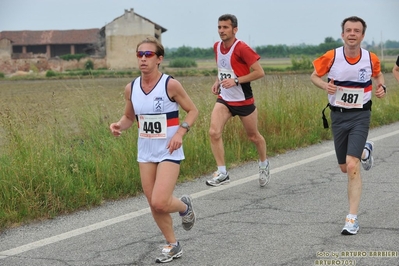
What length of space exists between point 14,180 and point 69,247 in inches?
64.2

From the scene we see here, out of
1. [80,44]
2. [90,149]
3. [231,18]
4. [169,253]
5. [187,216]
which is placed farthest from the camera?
[80,44]

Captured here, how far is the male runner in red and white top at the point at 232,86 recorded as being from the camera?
8289mm

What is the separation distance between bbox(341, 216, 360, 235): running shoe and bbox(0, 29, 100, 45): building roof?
82.1 meters

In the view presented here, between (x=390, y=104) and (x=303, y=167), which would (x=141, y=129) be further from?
(x=390, y=104)

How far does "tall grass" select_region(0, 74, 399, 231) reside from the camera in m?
7.17

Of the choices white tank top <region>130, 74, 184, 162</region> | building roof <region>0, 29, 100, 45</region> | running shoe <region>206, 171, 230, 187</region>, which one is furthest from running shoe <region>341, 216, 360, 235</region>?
building roof <region>0, 29, 100, 45</region>

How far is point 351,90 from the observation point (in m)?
6.53

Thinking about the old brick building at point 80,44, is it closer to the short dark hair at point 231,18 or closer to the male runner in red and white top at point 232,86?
the male runner in red and white top at point 232,86

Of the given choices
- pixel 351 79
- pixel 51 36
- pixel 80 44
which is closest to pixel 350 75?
pixel 351 79

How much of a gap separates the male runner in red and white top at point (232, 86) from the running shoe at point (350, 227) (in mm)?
2304

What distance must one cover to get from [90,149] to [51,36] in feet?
271

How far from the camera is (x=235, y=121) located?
11.0 meters

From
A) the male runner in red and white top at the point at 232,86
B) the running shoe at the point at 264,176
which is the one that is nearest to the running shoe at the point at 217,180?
the male runner in red and white top at the point at 232,86

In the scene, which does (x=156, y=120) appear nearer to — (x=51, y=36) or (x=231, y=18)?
(x=231, y=18)
